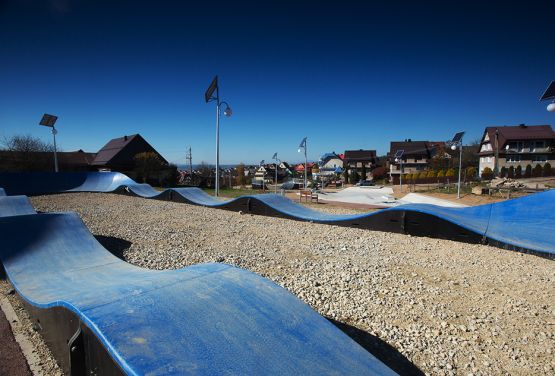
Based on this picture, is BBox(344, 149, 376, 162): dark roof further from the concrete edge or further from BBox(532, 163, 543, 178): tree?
the concrete edge

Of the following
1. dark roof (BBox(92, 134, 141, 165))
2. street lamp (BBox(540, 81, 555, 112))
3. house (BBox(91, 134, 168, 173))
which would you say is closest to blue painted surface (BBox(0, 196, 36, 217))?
street lamp (BBox(540, 81, 555, 112))

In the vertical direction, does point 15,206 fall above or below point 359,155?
below

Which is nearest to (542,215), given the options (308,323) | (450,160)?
(308,323)

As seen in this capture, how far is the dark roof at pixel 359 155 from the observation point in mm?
71938

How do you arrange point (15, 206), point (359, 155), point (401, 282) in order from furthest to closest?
point (359, 155) → point (15, 206) → point (401, 282)

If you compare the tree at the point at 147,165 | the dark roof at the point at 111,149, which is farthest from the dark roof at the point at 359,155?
the tree at the point at 147,165

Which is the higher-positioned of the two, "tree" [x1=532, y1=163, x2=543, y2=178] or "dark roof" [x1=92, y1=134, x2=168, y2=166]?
"dark roof" [x1=92, y1=134, x2=168, y2=166]

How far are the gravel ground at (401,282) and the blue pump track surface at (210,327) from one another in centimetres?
117

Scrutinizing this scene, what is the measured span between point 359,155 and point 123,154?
183ft

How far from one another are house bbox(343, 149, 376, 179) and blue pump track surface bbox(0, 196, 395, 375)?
70360 mm

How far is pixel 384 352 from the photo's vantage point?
3305 mm

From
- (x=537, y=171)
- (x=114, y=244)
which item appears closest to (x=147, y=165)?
(x=114, y=244)

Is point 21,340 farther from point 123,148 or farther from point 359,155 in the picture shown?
point 359,155

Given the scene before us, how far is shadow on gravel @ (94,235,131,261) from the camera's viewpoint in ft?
22.9
